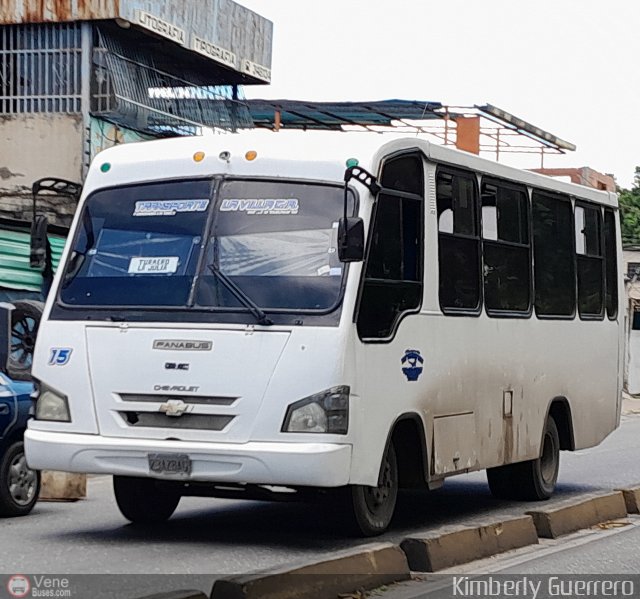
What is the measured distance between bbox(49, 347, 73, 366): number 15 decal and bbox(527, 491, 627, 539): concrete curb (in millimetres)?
3609

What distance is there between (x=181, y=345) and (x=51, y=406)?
3.38ft

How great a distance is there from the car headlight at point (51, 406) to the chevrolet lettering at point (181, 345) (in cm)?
75

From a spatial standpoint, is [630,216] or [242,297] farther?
[630,216]

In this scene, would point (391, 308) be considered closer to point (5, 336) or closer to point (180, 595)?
point (180, 595)

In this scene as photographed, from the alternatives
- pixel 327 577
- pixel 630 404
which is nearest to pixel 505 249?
pixel 327 577

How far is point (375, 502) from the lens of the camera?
396 inches

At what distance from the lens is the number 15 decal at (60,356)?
9773mm

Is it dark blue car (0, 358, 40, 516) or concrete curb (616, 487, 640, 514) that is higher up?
dark blue car (0, 358, 40, 516)

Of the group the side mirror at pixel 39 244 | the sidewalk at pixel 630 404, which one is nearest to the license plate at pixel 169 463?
the side mirror at pixel 39 244

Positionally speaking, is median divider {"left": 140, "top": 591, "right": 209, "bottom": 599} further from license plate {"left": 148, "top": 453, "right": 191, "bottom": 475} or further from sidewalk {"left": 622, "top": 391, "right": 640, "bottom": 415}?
sidewalk {"left": 622, "top": 391, "right": 640, "bottom": 415}

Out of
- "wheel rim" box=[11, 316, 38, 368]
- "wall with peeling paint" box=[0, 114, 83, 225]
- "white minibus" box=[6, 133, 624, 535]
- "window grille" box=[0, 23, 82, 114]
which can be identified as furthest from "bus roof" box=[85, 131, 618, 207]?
"window grille" box=[0, 23, 82, 114]

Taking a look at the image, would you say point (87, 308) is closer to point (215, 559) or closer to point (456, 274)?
point (215, 559)

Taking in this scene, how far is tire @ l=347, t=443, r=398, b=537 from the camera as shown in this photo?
9758 mm

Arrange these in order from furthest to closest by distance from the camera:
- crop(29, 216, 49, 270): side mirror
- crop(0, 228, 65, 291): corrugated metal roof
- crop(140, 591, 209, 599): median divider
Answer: crop(0, 228, 65, 291): corrugated metal roof → crop(29, 216, 49, 270): side mirror → crop(140, 591, 209, 599): median divider
